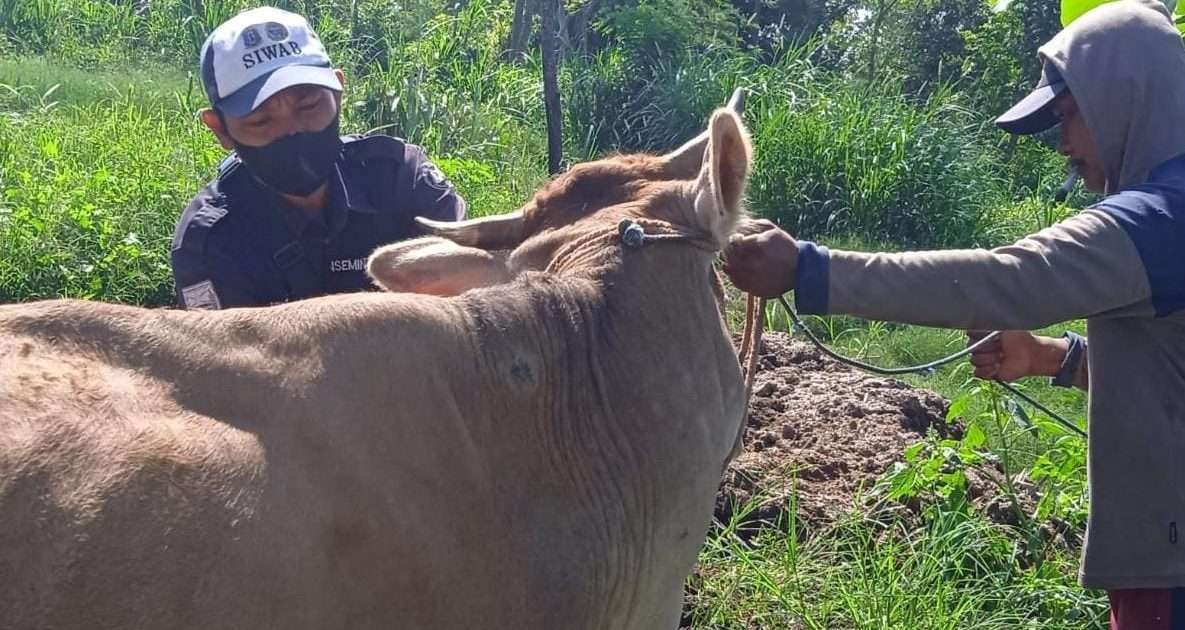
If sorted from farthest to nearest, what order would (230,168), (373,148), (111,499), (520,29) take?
(520,29) < (373,148) < (230,168) < (111,499)

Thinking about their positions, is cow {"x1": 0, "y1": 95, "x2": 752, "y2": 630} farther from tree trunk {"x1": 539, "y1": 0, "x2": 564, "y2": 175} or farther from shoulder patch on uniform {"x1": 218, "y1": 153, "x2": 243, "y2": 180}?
tree trunk {"x1": 539, "y1": 0, "x2": 564, "y2": 175}

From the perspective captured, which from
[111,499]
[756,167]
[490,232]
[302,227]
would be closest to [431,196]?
[302,227]

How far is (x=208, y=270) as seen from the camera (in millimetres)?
4391

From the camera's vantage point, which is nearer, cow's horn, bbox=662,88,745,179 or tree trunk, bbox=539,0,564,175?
cow's horn, bbox=662,88,745,179

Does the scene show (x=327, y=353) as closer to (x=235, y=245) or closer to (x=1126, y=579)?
(x=235, y=245)

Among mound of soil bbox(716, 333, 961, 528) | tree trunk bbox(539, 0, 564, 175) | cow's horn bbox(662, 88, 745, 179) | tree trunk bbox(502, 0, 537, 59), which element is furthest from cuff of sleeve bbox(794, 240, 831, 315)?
tree trunk bbox(502, 0, 537, 59)

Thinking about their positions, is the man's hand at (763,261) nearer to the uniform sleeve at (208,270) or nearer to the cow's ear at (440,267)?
the cow's ear at (440,267)

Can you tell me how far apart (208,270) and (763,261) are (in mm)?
2011

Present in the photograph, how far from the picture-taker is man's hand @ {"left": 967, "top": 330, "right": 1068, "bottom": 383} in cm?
403

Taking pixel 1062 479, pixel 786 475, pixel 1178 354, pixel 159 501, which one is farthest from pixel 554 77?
pixel 159 501

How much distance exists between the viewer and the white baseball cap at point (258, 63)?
434cm

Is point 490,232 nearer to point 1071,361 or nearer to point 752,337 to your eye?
point 752,337

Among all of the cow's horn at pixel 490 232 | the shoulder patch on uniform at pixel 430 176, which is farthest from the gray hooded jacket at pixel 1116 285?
the shoulder patch on uniform at pixel 430 176

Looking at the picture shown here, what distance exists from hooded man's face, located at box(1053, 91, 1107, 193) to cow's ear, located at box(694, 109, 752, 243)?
0.91 metres
